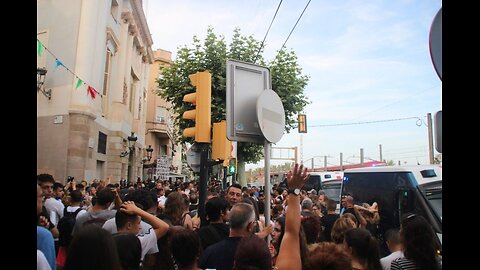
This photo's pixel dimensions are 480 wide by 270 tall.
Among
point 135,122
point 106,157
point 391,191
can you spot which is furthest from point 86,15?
point 391,191

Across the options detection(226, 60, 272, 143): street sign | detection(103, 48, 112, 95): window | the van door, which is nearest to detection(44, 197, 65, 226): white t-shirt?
detection(226, 60, 272, 143): street sign

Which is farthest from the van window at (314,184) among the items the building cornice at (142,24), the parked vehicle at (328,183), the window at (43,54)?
the building cornice at (142,24)

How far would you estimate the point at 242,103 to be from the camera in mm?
4125

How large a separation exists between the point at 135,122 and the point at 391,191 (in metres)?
23.2

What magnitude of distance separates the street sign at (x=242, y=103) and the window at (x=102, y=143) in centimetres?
1639

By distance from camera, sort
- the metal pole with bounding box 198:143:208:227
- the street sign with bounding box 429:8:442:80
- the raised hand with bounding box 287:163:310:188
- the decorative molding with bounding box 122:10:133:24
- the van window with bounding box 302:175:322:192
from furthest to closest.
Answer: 1. the decorative molding with bounding box 122:10:133:24
2. the van window with bounding box 302:175:322:192
3. the metal pole with bounding box 198:143:208:227
4. the raised hand with bounding box 287:163:310:188
5. the street sign with bounding box 429:8:442:80

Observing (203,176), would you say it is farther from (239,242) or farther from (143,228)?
(239,242)

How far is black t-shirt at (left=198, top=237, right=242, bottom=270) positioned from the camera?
311 cm

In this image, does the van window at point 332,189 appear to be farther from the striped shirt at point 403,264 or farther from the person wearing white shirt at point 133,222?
the person wearing white shirt at point 133,222

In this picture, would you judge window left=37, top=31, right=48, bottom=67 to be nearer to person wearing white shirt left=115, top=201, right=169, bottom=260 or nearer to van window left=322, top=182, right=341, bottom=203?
van window left=322, top=182, right=341, bottom=203

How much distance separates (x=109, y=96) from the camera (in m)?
21.0

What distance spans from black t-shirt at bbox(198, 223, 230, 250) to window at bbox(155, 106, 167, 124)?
121 feet
